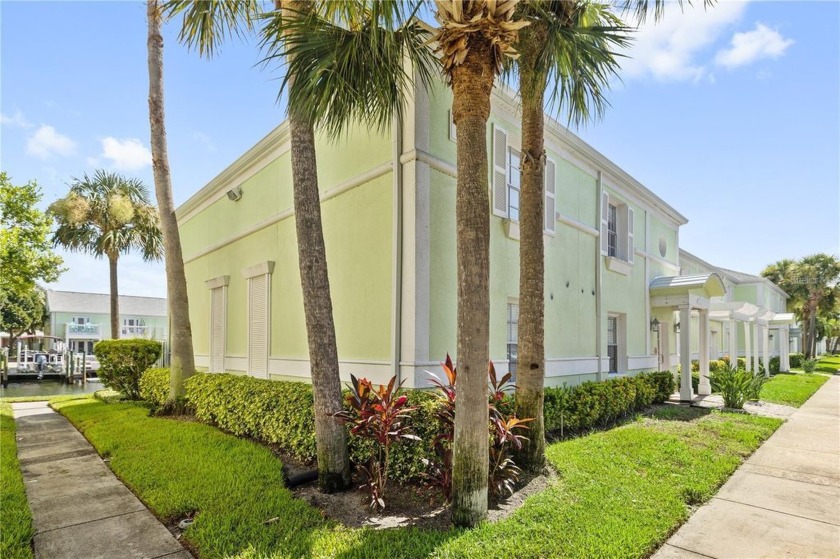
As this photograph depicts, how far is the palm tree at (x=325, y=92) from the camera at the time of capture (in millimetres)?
5301

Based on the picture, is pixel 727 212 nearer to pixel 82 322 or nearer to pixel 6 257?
pixel 6 257

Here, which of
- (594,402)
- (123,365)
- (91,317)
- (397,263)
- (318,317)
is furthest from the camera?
(91,317)

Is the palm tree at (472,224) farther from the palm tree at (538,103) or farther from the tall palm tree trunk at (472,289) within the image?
the palm tree at (538,103)

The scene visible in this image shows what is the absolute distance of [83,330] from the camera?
138ft

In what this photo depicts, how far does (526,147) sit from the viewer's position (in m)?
6.53

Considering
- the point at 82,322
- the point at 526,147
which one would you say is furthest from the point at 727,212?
the point at 82,322

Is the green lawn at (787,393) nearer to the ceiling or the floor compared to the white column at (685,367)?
nearer to the floor

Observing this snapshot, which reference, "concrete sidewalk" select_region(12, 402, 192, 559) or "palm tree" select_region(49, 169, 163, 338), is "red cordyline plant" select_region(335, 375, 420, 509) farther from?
"palm tree" select_region(49, 169, 163, 338)

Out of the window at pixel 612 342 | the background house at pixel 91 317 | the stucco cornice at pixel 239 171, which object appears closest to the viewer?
the stucco cornice at pixel 239 171

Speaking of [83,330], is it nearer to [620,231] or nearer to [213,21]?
[213,21]

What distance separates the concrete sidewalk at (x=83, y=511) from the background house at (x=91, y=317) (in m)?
38.0

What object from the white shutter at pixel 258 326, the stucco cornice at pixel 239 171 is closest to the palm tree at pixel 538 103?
the stucco cornice at pixel 239 171

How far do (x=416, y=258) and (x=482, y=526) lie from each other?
3839 millimetres

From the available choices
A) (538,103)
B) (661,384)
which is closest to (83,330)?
(661,384)
